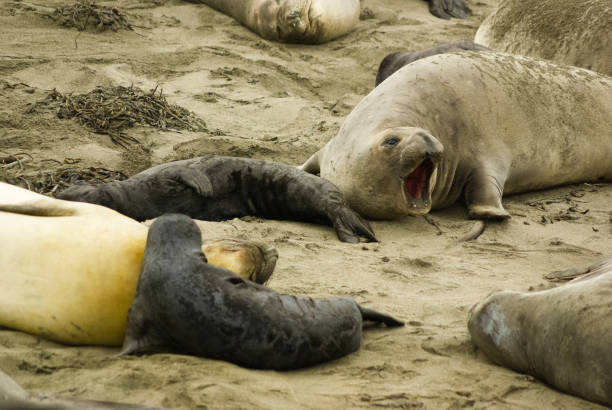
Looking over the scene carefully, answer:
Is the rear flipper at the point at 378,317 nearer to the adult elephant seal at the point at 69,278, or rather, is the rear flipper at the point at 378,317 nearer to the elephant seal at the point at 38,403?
the adult elephant seal at the point at 69,278

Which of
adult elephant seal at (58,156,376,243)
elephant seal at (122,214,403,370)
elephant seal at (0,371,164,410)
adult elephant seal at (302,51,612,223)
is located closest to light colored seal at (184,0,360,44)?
adult elephant seal at (302,51,612,223)

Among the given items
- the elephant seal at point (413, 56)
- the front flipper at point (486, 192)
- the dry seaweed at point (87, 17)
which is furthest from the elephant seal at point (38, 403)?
the dry seaweed at point (87, 17)

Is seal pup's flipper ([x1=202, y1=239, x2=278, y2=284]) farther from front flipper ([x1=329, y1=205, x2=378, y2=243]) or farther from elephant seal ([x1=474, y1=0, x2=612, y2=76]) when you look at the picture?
elephant seal ([x1=474, y1=0, x2=612, y2=76])

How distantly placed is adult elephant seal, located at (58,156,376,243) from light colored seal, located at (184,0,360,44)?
4552 millimetres

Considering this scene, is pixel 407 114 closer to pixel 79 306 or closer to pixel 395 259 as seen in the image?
pixel 395 259

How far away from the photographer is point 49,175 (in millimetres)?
4898

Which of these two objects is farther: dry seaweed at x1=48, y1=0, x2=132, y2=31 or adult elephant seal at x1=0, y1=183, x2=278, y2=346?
dry seaweed at x1=48, y1=0, x2=132, y2=31

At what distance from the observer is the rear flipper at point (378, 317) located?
3.13m

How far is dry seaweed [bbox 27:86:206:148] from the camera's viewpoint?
19.1 ft

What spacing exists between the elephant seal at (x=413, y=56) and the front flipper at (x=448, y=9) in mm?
3361

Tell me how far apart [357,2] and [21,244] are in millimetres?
8074

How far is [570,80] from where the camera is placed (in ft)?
20.6

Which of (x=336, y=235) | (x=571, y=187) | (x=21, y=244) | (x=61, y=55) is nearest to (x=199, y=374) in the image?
(x=21, y=244)

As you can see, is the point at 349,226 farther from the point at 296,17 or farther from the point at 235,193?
the point at 296,17
